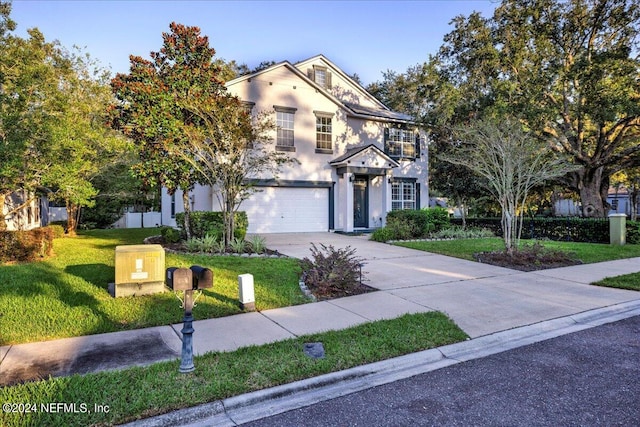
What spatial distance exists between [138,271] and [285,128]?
498 inches

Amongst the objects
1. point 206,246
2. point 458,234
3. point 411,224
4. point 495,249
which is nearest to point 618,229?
point 458,234

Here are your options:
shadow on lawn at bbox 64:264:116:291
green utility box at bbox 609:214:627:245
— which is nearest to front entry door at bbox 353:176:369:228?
green utility box at bbox 609:214:627:245

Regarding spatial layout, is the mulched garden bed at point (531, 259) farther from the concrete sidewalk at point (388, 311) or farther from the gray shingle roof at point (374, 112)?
the gray shingle roof at point (374, 112)

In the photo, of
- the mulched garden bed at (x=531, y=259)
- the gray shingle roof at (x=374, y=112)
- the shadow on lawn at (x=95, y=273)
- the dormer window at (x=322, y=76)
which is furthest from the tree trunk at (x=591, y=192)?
the shadow on lawn at (x=95, y=273)

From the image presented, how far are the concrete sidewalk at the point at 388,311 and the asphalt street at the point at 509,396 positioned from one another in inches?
37.9

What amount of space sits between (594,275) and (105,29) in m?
14.9

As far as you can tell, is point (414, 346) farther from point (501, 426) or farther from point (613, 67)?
point (613, 67)

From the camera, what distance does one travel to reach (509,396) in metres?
3.50

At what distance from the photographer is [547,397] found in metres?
3.47

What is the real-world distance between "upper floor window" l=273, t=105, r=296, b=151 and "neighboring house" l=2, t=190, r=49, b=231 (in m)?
9.64

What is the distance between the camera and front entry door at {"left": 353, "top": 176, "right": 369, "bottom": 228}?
1923cm

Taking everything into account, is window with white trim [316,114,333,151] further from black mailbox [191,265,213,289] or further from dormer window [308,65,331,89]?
black mailbox [191,265,213,289]

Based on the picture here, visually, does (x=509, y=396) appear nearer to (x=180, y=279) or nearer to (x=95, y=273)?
(x=180, y=279)

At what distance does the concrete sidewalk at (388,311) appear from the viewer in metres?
4.16
